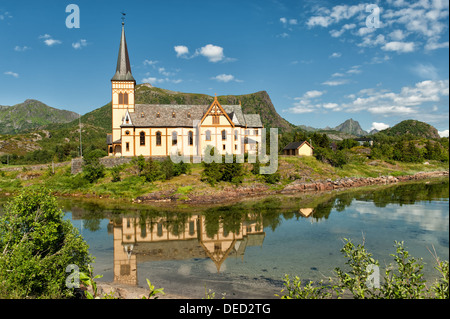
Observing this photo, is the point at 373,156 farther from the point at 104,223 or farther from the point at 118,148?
the point at 104,223

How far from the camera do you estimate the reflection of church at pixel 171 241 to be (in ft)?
56.8

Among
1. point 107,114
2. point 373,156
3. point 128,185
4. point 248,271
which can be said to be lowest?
→ point 248,271

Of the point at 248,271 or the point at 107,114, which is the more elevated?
the point at 107,114

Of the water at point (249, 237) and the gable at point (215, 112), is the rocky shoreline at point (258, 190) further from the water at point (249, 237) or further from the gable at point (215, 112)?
the gable at point (215, 112)

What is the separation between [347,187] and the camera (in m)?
44.9

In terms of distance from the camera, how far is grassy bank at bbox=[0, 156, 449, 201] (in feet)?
123

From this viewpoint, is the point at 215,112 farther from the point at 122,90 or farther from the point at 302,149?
the point at 302,149

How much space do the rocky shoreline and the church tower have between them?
1906 cm

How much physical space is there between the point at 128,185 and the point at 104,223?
14.1m

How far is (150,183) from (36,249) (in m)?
29.3

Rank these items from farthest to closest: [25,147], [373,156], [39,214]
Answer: [25,147] → [373,156] → [39,214]

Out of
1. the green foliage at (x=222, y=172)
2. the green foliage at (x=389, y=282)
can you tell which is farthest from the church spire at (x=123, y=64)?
the green foliage at (x=389, y=282)
